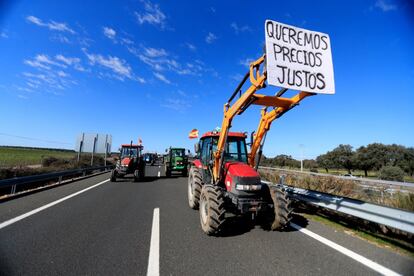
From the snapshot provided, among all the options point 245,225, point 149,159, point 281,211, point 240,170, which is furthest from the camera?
point 149,159

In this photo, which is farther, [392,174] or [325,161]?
[325,161]

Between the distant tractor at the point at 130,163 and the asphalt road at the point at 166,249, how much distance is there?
8.35m

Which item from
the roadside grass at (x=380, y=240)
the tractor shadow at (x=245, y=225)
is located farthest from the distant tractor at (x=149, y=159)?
the roadside grass at (x=380, y=240)

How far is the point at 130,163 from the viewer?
49.4 feet

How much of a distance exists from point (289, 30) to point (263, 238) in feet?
14.2

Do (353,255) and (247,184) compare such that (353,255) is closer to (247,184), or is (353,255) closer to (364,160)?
(247,184)

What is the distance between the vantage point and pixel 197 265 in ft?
11.7

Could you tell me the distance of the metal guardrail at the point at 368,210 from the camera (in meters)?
3.86

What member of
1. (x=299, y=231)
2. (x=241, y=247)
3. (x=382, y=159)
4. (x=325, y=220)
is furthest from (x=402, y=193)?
(x=382, y=159)

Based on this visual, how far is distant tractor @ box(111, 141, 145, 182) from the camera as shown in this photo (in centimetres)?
1490

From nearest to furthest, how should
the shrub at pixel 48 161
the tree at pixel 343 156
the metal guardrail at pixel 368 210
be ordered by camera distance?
the metal guardrail at pixel 368 210, the shrub at pixel 48 161, the tree at pixel 343 156

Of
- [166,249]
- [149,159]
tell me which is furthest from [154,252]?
[149,159]

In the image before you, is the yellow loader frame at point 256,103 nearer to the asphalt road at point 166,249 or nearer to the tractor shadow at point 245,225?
the tractor shadow at point 245,225

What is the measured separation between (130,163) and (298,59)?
1289 centimetres
